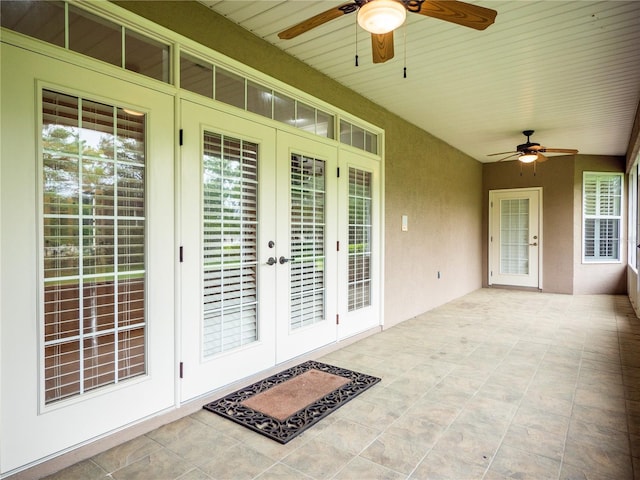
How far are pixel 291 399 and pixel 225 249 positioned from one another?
116 centimetres

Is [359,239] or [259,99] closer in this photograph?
[259,99]

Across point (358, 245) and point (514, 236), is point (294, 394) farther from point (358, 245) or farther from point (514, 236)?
point (514, 236)

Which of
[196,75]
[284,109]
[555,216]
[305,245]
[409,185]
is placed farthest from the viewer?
[555,216]

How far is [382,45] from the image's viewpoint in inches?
87.9

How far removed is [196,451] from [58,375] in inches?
32.2

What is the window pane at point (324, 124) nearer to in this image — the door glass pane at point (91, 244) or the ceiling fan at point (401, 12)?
the ceiling fan at point (401, 12)

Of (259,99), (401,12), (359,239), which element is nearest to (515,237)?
(359,239)

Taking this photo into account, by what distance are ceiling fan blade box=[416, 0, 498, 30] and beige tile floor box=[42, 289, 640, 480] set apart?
2259 mm

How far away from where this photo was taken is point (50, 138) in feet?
6.35

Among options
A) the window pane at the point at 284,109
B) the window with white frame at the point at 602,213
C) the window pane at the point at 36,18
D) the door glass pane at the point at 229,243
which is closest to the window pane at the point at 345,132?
the window pane at the point at 284,109

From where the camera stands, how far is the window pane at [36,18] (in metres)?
1.81

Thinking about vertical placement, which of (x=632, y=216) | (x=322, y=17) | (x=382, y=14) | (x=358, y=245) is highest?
(x=322, y=17)

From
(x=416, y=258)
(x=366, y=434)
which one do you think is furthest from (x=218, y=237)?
(x=416, y=258)

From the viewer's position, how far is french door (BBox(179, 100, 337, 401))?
2.58 m
